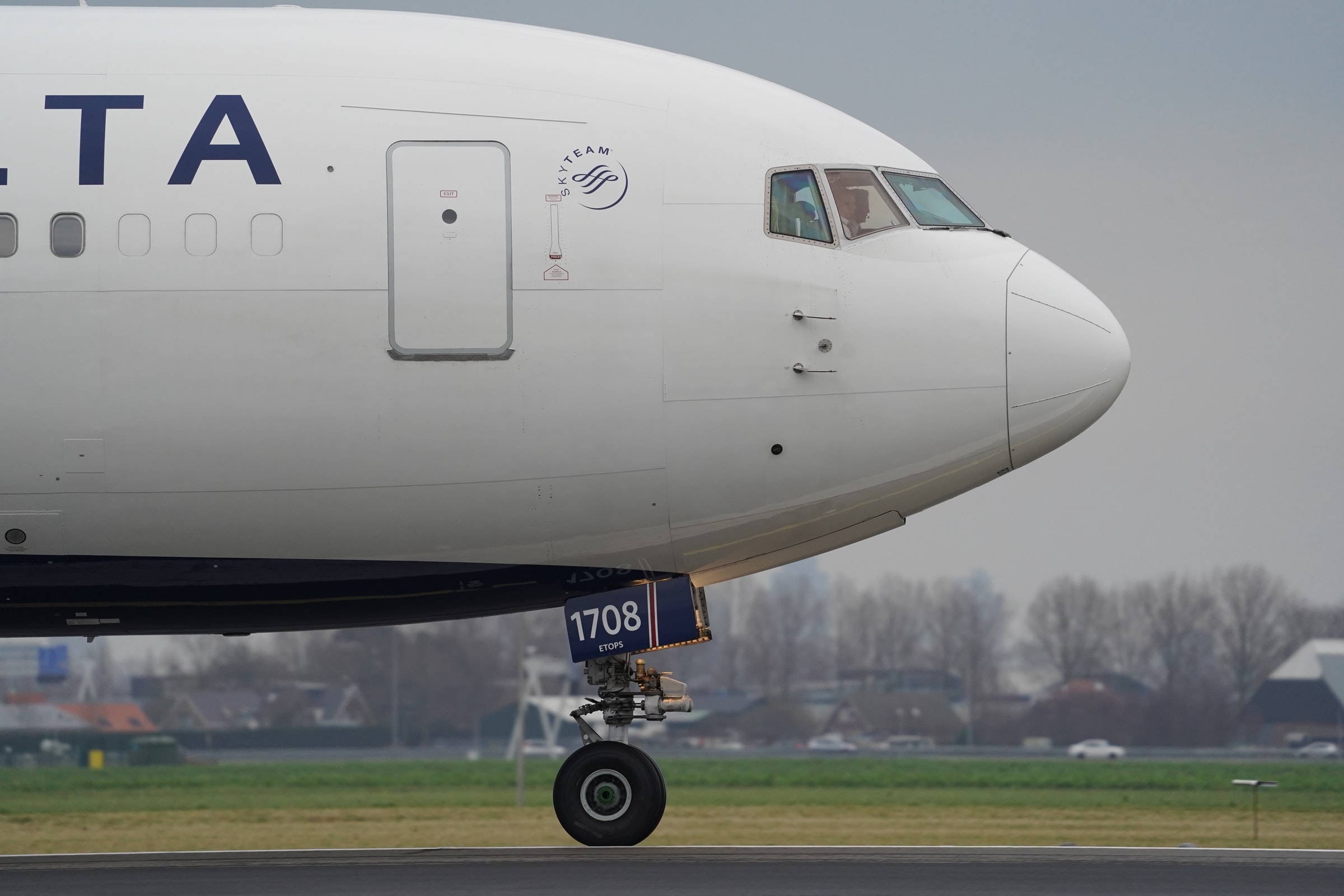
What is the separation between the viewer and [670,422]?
36.6 feet

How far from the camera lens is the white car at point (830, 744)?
267 ft

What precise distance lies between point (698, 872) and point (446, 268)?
15.0ft

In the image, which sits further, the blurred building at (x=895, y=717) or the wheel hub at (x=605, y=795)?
the blurred building at (x=895, y=717)

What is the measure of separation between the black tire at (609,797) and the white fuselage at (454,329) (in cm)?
162

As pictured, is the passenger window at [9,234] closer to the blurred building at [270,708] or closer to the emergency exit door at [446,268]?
the emergency exit door at [446,268]

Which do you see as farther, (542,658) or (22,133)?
(542,658)

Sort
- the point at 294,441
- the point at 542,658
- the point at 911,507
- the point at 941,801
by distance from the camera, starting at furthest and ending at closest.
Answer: the point at 542,658, the point at 941,801, the point at 911,507, the point at 294,441

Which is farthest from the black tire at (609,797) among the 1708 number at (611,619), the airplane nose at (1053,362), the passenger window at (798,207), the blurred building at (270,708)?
the blurred building at (270,708)

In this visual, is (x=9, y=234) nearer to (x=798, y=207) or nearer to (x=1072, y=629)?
(x=798, y=207)

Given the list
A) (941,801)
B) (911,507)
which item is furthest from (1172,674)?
(911,507)

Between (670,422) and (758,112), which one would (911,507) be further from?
(758,112)

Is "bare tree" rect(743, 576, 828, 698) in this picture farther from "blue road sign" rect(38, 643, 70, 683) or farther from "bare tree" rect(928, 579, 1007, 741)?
"blue road sign" rect(38, 643, 70, 683)

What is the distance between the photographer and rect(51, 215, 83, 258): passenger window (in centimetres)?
1096

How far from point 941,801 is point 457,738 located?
165 ft
